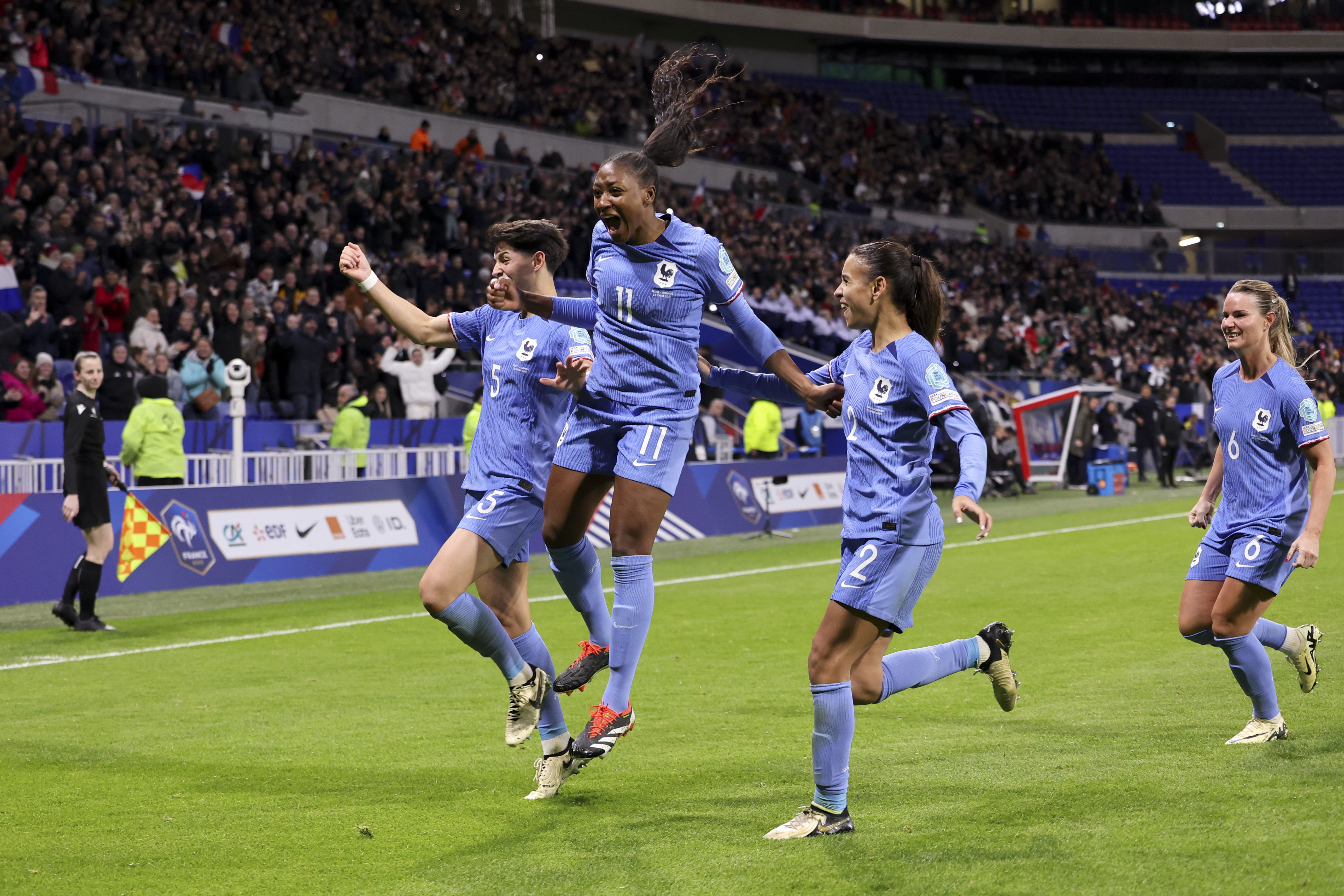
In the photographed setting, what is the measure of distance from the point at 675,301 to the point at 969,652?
193 centimetres

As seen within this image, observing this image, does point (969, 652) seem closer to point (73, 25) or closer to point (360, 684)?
point (360, 684)

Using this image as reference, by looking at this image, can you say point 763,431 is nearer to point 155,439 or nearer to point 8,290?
point 155,439

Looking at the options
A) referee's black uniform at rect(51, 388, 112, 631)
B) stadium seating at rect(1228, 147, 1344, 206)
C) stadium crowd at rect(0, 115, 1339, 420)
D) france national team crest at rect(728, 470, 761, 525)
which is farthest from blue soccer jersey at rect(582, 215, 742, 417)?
stadium seating at rect(1228, 147, 1344, 206)

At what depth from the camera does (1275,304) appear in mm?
6477

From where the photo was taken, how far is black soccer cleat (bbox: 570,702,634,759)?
548cm

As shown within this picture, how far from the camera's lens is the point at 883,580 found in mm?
4949

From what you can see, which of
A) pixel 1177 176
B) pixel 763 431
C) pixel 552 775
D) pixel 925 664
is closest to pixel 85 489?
pixel 552 775

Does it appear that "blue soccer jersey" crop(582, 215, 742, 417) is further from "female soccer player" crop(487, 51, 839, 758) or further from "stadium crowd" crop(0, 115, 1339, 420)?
"stadium crowd" crop(0, 115, 1339, 420)

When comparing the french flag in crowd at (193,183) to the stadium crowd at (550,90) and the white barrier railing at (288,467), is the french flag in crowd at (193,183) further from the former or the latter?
the white barrier railing at (288,467)

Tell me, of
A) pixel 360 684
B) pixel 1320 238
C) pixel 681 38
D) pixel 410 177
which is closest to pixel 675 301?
pixel 360 684

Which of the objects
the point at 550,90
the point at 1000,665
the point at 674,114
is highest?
the point at 550,90

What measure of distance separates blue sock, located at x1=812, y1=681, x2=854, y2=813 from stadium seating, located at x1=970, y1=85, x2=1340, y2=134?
180 feet

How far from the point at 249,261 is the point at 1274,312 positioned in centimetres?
1642

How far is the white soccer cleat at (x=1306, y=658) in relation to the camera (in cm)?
686
